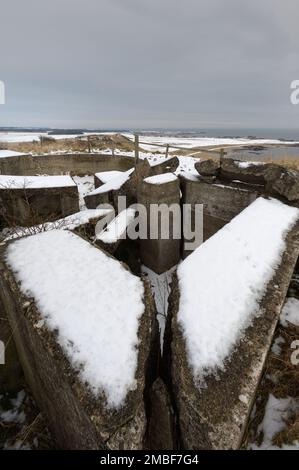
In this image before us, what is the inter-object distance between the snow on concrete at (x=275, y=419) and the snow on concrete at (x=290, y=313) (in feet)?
2.37

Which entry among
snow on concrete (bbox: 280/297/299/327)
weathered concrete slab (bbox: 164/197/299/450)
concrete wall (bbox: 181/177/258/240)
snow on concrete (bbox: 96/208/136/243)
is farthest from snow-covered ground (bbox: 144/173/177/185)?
weathered concrete slab (bbox: 164/197/299/450)

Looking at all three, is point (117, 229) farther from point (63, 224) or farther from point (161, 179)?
point (161, 179)

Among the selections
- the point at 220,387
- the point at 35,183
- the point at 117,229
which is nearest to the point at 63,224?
the point at 117,229

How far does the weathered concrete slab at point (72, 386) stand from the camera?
55.5 inches

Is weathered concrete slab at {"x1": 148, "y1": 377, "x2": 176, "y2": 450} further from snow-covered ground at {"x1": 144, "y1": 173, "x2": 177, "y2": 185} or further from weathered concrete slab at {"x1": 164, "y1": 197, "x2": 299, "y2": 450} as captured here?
snow-covered ground at {"x1": 144, "y1": 173, "x2": 177, "y2": 185}

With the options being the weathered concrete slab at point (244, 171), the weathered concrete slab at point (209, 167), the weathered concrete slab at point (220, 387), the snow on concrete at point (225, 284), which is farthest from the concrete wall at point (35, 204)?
the weathered concrete slab at point (220, 387)

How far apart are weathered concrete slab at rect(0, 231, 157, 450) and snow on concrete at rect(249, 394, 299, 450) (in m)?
0.86

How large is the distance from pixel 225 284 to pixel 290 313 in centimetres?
85

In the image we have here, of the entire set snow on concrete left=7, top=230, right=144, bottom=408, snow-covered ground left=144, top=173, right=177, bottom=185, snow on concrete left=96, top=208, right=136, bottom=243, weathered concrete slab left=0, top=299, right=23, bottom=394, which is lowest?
weathered concrete slab left=0, top=299, right=23, bottom=394

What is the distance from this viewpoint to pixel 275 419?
183 centimetres

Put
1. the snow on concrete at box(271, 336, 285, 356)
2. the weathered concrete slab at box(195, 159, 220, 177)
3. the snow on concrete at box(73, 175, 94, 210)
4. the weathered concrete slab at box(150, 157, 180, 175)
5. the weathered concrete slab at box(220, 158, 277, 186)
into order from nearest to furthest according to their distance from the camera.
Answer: the snow on concrete at box(271, 336, 285, 356) → the weathered concrete slab at box(220, 158, 277, 186) → the weathered concrete slab at box(195, 159, 220, 177) → the weathered concrete slab at box(150, 157, 180, 175) → the snow on concrete at box(73, 175, 94, 210)

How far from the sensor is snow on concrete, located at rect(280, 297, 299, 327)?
2465mm

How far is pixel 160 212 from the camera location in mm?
4836
